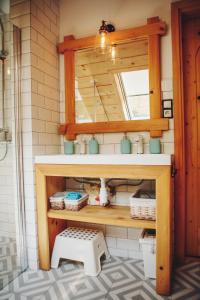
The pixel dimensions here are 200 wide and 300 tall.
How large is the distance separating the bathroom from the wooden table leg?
13 centimetres

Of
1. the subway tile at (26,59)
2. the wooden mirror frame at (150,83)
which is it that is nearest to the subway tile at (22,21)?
the subway tile at (26,59)

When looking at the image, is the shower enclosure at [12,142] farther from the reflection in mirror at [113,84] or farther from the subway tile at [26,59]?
the reflection in mirror at [113,84]

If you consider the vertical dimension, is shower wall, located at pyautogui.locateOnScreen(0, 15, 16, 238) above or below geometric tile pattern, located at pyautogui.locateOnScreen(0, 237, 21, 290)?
above

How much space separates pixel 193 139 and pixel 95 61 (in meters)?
1.21

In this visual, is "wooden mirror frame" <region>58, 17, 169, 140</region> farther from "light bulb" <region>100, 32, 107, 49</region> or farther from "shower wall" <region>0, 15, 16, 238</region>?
"shower wall" <region>0, 15, 16, 238</region>

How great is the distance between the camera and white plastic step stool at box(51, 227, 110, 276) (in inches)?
72.5

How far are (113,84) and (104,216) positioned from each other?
4.07 feet

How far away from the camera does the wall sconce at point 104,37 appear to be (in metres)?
2.01

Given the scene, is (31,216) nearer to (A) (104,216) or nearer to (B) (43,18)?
(A) (104,216)

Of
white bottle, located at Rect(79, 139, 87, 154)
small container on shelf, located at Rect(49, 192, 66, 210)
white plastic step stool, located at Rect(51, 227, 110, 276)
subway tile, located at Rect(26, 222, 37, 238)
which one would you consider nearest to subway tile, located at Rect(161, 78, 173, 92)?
white bottle, located at Rect(79, 139, 87, 154)

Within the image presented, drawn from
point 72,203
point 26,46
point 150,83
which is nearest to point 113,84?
point 150,83

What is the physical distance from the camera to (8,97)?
1941 mm

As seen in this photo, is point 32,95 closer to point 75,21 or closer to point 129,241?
point 75,21

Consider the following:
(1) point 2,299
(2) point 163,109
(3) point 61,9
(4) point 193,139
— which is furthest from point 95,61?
(1) point 2,299
